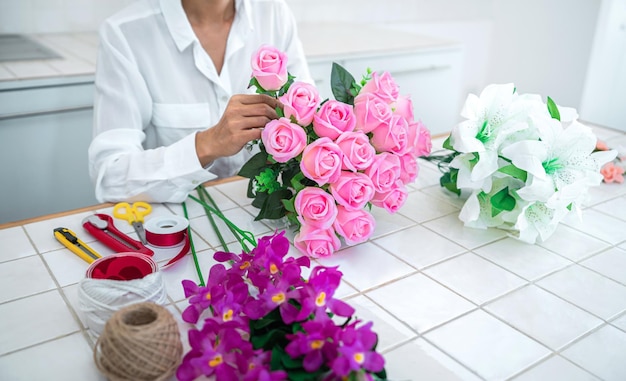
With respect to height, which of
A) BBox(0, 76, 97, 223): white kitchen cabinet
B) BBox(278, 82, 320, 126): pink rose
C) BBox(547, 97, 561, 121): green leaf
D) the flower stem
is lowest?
BBox(0, 76, 97, 223): white kitchen cabinet

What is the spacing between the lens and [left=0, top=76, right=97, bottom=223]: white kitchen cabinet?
1782mm

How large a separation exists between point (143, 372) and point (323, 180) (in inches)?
15.2

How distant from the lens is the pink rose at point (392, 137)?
0.94 m

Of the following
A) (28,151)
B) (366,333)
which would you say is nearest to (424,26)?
(28,151)

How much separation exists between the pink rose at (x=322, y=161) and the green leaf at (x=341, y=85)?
0.15 m

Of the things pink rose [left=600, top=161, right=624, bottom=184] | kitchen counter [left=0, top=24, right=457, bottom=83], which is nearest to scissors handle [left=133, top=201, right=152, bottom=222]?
kitchen counter [left=0, top=24, right=457, bottom=83]

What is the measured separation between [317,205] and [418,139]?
27 centimetres

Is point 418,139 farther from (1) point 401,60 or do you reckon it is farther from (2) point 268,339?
(1) point 401,60

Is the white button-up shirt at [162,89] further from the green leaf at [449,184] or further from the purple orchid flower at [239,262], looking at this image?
the green leaf at [449,184]

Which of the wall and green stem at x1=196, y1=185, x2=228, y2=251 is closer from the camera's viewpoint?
green stem at x1=196, y1=185, x2=228, y2=251

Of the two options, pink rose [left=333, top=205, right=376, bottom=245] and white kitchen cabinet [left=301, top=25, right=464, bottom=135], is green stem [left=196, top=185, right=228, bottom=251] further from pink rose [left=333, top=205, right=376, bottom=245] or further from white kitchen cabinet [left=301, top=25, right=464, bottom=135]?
white kitchen cabinet [left=301, top=25, right=464, bottom=135]

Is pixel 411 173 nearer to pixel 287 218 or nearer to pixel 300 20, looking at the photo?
pixel 287 218

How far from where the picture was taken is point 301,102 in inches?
35.6

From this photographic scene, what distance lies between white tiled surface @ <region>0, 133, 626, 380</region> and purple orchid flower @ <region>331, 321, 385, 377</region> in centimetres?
11
